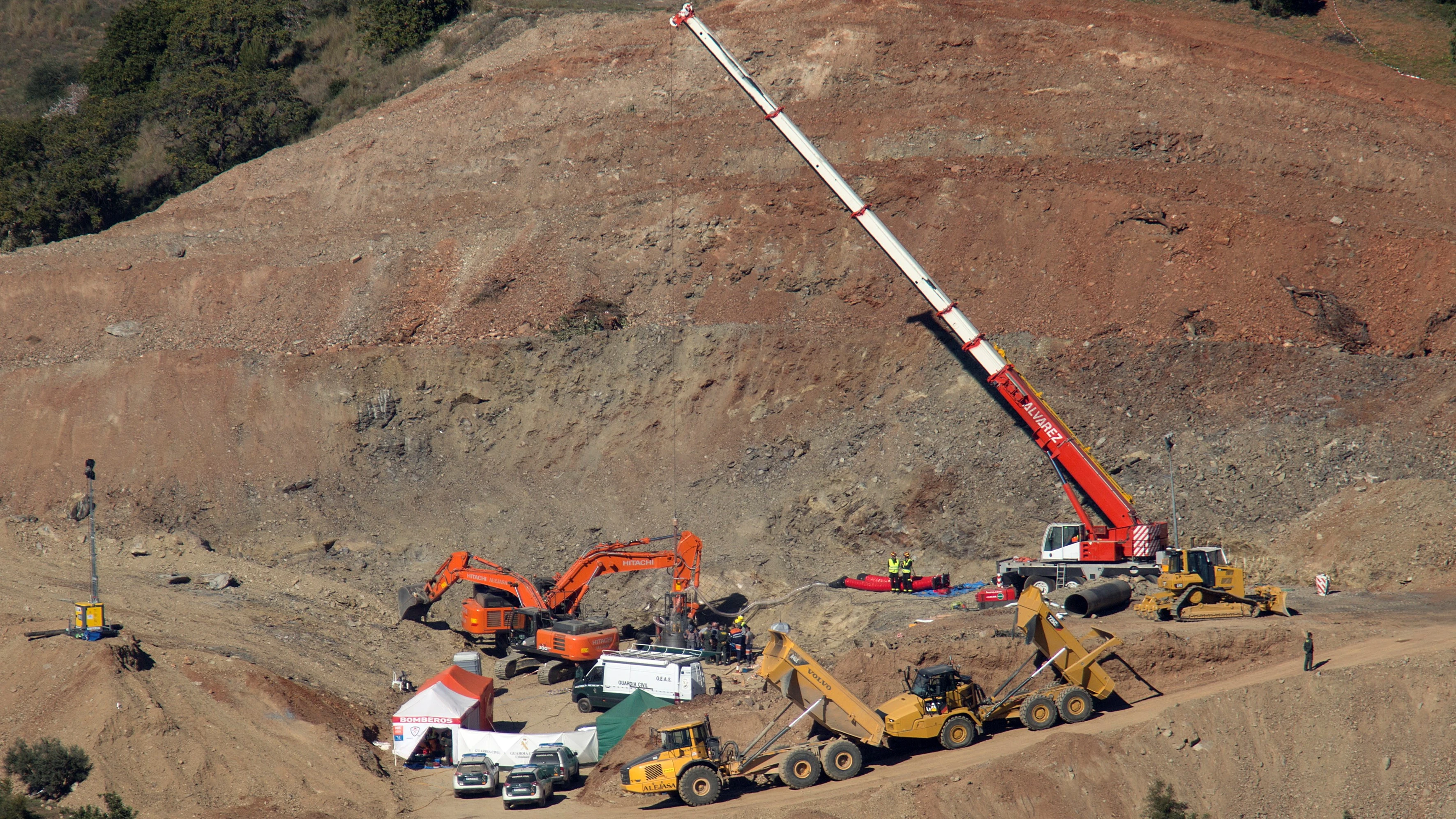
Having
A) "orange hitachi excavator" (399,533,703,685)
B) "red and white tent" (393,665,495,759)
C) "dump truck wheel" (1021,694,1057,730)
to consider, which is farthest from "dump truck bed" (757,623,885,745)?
"orange hitachi excavator" (399,533,703,685)

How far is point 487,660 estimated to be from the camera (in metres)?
29.2

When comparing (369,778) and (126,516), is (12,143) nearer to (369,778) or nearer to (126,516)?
(126,516)

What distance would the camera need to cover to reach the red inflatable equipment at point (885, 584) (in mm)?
29109

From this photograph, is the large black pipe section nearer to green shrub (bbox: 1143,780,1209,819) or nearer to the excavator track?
green shrub (bbox: 1143,780,1209,819)

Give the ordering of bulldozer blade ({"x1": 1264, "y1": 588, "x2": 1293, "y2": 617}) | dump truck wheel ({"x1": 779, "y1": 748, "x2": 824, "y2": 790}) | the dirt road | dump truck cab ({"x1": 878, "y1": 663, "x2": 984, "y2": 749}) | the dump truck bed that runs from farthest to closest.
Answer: bulldozer blade ({"x1": 1264, "y1": 588, "x2": 1293, "y2": 617}) → dump truck cab ({"x1": 878, "y1": 663, "x2": 984, "y2": 749}) → the dump truck bed → dump truck wheel ({"x1": 779, "y1": 748, "x2": 824, "y2": 790}) → the dirt road

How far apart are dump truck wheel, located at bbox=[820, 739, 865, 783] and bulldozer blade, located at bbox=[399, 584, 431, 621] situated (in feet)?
41.8

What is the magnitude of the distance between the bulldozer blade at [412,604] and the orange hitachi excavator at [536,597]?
0.02 meters

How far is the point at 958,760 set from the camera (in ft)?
66.6

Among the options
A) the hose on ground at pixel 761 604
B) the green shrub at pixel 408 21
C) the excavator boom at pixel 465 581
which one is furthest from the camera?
the green shrub at pixel 408 21

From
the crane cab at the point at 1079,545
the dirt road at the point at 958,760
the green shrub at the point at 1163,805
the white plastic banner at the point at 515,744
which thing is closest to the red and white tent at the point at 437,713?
the white plastic banner at the point at 515,744

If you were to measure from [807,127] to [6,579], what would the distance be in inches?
1023

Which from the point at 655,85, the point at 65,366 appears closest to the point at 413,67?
the point at 655,85

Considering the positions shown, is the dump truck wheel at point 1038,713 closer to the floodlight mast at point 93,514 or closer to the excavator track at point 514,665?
the excavator track at point 514,665

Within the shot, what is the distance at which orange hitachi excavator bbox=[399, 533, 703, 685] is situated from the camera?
27.8 metres
